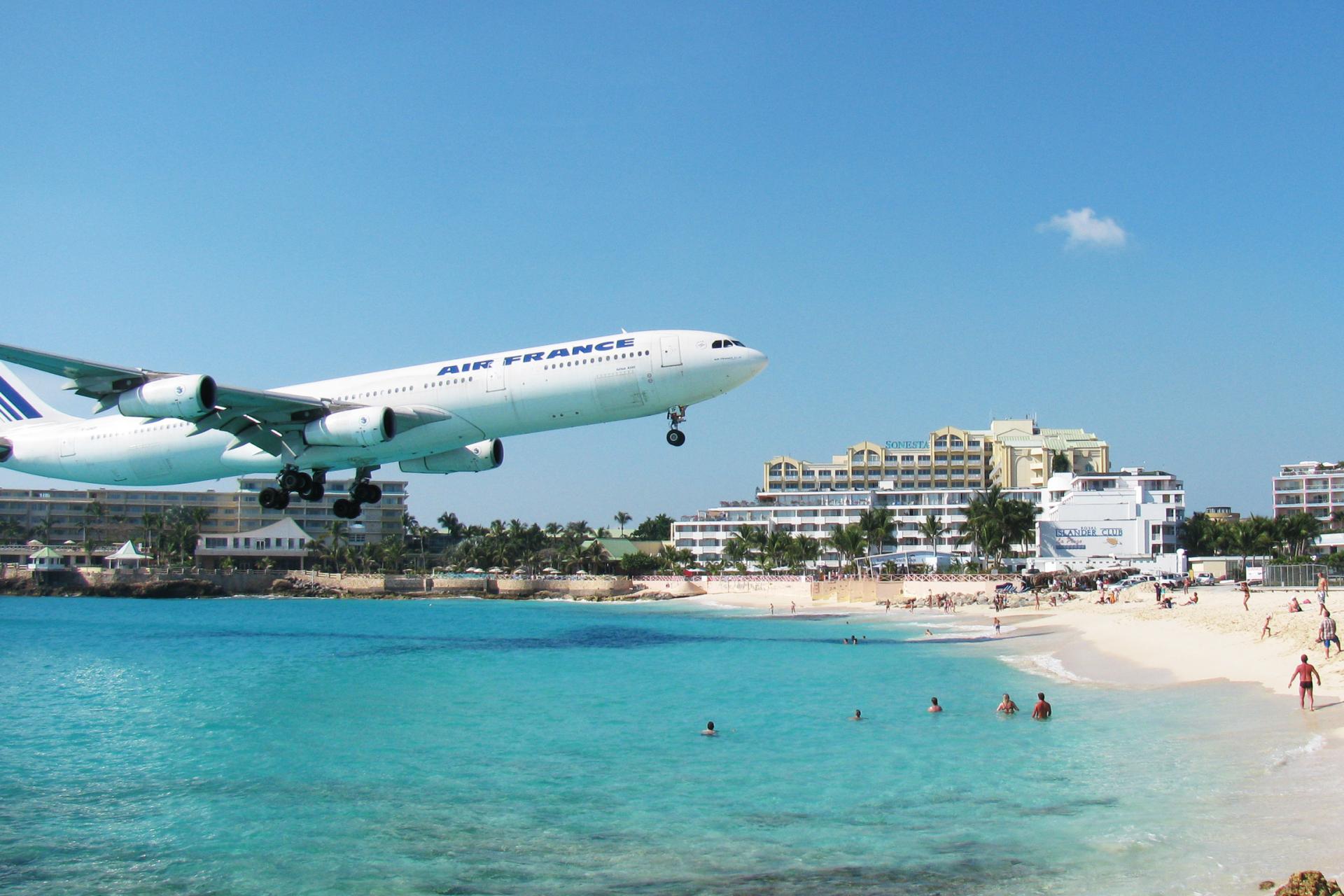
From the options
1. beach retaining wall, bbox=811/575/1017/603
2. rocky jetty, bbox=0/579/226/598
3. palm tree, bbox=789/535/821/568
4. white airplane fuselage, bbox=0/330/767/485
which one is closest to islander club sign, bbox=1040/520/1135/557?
beach retaining wall, bbox=811/575/1017/603

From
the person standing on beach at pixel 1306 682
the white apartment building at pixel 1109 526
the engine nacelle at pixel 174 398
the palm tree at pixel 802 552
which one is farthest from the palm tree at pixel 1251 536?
the engine nacelle at pixel 174 398

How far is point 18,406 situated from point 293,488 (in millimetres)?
18220

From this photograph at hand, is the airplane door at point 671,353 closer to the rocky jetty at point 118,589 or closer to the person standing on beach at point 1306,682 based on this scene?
the person standing on beach at point 1306,682

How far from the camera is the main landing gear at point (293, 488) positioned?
42.0 metres

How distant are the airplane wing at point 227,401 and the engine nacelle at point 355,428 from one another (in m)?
0.95

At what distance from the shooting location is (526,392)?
124 feet

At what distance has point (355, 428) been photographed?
38.6m

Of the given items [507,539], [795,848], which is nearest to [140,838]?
[795,848]

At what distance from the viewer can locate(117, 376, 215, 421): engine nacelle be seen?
120 ft

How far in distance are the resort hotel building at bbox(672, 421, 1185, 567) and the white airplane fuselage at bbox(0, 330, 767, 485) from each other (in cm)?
10134

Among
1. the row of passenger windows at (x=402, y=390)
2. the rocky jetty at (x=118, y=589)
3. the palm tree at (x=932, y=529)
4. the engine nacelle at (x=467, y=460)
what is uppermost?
the row of passenger windows at (x=402, y=390)

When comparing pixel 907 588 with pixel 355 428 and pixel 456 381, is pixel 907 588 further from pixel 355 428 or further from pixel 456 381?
pixel 355 428

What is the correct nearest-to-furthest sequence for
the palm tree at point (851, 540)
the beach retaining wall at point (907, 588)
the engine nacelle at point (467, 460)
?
1. the engine nacelle at point (467, 460)
2. the beach retaining wall at point (907, 588)
3. the palm tree at point (851, 540)

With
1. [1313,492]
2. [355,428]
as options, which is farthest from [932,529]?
[355,428]
